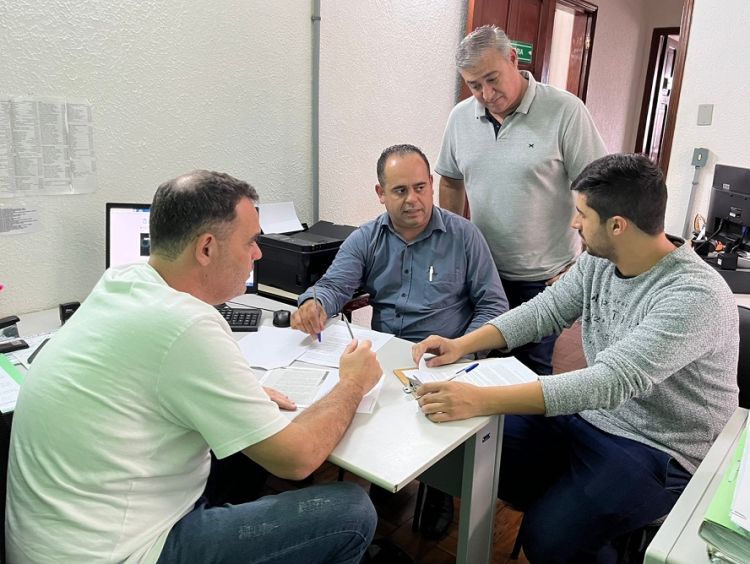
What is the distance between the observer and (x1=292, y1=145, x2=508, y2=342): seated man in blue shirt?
6.58 feet

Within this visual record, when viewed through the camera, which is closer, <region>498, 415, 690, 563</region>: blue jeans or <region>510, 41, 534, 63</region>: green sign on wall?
<region>498, 415, 690, 563</region>: blue jeans

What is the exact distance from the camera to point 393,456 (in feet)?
3.74

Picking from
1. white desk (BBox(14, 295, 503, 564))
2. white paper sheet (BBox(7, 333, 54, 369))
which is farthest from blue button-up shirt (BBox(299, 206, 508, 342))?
white paper sheet (BBox(7, 333, 54, 369))

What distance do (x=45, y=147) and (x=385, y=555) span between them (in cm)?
173

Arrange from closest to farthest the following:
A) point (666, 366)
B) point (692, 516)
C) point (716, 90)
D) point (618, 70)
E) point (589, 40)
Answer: point (692, 516)
point (666, 366)
point (716, 90)
point (589, 40)
point (618, 70)

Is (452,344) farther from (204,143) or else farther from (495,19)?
(495,19)

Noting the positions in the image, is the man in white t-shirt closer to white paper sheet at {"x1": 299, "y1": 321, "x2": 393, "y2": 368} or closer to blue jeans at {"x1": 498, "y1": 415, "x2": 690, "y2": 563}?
white paper sheet at {"x1": 299, "y1": 321, "x2": 393, "y2": 368}

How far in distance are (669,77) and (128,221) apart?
6514 millimetres

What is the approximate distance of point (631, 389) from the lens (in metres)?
1.28

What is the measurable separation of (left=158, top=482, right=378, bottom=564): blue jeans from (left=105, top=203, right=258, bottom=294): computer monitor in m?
0.93

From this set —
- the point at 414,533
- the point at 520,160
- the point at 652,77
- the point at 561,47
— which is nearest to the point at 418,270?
the point at 520,160

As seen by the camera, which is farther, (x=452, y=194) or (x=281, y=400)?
(x=452, y=194)

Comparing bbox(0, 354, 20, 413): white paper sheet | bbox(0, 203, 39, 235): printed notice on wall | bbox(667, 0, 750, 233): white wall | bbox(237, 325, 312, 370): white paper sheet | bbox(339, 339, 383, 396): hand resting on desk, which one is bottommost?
bbox(0, 354, 20, 413): white paper sheet

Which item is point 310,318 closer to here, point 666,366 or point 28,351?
point 28,351
